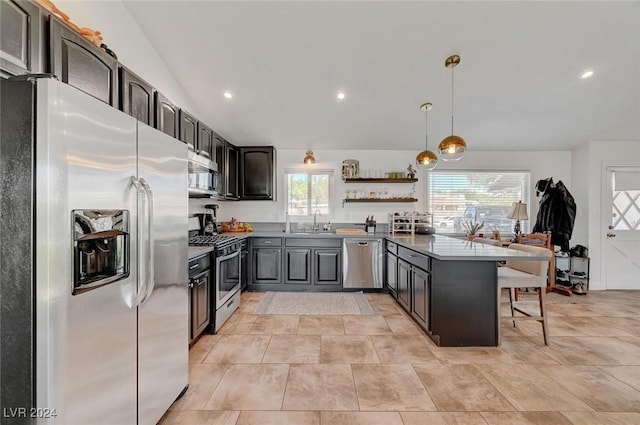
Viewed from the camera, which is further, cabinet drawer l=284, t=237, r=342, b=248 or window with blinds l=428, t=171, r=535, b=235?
window with blinds l=428, t=171, r=535, b=235

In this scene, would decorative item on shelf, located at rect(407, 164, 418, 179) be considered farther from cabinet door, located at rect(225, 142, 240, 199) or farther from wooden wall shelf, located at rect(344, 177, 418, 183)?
cabinet door, located at rect(225, 142, 240, 199)

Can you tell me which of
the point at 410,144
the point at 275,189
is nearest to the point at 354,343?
the point at 275,189

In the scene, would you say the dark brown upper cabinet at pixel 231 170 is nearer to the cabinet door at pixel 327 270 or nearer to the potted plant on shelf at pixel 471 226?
the cabinet door at pixel 327 270

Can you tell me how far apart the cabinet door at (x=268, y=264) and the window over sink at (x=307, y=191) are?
0.91 metres

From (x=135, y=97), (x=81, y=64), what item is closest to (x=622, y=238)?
(x=135, y=97)

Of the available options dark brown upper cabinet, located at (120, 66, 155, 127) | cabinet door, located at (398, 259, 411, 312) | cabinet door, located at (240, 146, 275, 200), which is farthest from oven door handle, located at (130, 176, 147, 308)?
cabinet door, located at (240, 146, 275, 200)

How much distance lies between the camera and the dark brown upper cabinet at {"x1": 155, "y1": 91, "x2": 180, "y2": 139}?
2359 millimetres

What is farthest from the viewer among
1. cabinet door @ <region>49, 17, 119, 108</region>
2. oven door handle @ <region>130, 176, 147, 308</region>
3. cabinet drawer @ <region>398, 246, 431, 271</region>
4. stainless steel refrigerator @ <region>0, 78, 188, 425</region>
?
cabinet drawer @ <region>398, 246, 431, 271</region>

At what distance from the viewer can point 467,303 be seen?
2.47 metres

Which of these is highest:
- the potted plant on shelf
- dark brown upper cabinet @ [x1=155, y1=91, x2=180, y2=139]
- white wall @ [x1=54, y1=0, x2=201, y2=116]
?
white wall @ [x1=54, y1=0, x2=201, y2=116]

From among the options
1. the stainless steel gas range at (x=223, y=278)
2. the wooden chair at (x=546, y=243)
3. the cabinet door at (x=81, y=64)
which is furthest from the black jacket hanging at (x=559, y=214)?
the cabinet door at (x=81, y=64)

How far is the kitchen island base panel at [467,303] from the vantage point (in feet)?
8.11

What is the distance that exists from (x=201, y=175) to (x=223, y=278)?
45.8 inches

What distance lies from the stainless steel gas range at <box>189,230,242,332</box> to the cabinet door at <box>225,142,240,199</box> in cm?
112
